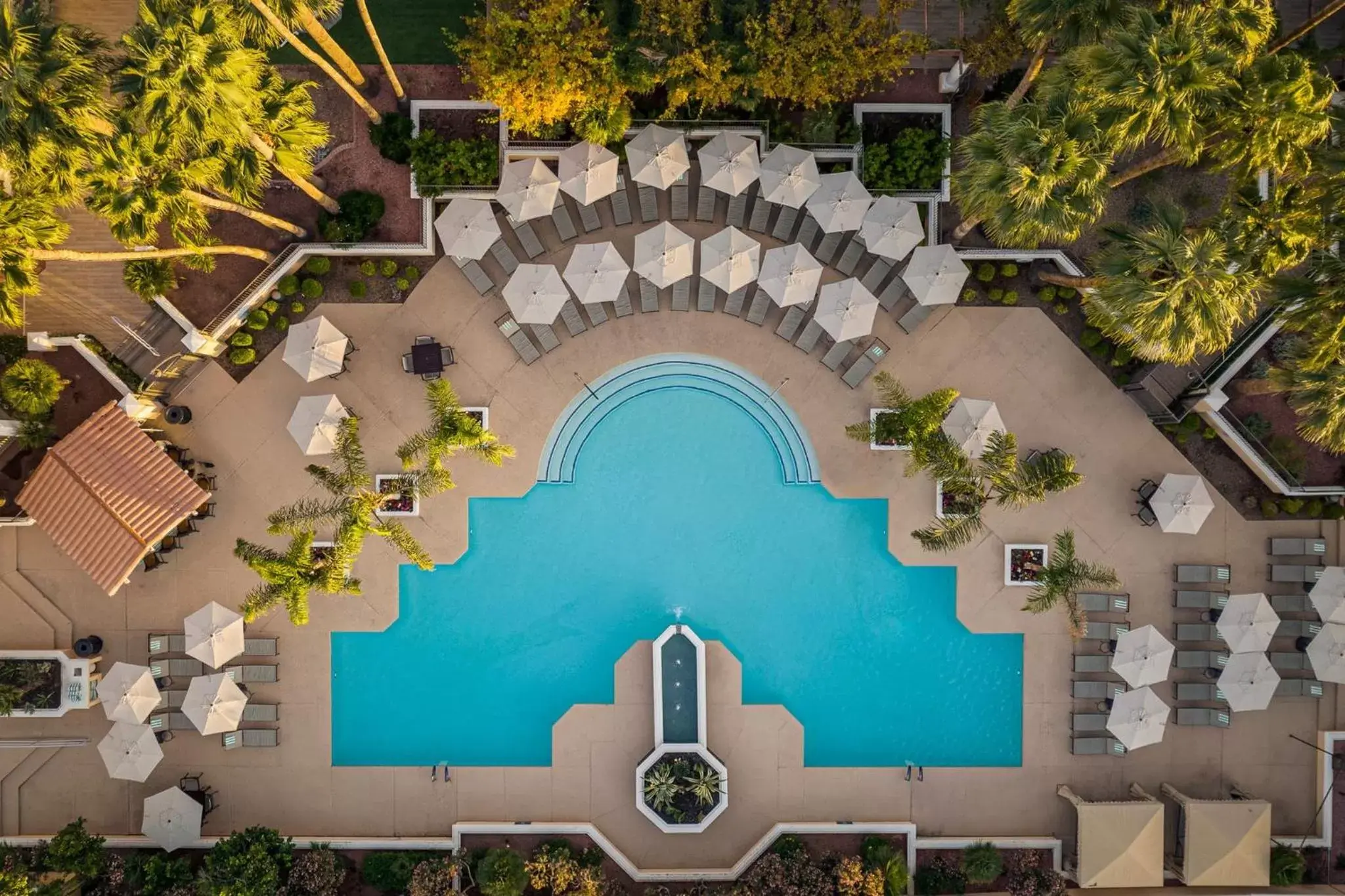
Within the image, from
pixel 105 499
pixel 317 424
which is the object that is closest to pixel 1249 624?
pixel 317 424

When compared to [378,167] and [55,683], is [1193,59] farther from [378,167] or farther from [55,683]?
[55,683]

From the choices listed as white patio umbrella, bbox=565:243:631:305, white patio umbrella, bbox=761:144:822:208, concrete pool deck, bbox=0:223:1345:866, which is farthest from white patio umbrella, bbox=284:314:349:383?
white patio umbrella, bbox=761:144:822:208

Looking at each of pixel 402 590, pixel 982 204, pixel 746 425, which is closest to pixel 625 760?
pixel 402 590

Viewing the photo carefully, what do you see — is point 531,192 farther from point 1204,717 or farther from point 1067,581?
point 1204,717

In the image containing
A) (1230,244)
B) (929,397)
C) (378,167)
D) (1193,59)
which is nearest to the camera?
(1193,59)

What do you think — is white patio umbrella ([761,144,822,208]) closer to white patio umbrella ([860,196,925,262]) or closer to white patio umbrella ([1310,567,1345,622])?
white patio umbrella ([860,196,925,262])

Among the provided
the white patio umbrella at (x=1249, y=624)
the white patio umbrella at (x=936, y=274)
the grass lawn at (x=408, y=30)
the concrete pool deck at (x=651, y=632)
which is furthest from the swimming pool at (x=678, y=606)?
the grass lawn at (x=408, y=30)
